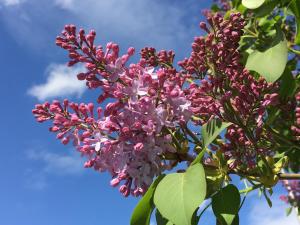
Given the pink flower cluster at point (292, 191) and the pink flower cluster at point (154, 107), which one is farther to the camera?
the pink flower cluster at point (292, 191)

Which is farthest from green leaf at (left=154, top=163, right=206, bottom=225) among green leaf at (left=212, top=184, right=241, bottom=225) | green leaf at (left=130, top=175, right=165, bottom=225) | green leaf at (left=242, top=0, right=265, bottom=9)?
green leaf at (left=242, top=0, right=265, bottom=9)

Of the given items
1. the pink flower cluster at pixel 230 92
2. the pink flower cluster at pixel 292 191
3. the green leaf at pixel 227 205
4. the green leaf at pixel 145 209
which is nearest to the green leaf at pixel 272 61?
the pink flower cluster at pixel 230 92

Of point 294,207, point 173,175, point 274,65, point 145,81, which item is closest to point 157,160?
point 173,175

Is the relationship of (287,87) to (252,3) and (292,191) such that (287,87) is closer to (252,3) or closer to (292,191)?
(252,3)

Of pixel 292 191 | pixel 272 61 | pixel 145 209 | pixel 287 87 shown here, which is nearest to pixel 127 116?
pixel 145 209

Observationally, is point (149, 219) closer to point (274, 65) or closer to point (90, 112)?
point (90, 112)

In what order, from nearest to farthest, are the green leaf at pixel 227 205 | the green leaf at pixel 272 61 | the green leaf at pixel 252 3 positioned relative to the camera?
the green leaf at pixel 227 205, the green leaf at pixel 272 61, the green leaf at pixel 252 3

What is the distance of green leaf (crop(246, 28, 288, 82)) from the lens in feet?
5.04

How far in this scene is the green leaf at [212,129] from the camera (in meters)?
1.44

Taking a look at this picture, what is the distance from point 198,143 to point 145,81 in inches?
10.8

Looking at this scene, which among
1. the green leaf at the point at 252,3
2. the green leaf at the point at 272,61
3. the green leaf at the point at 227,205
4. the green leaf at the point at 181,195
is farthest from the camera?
the green leaf at the point at 252,3

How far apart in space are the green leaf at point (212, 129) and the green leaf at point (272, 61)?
0.72ft

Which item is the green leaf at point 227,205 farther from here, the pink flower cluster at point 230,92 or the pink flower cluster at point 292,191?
the pink flower cluster at point 292,191

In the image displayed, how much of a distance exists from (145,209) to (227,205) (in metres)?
0.25
